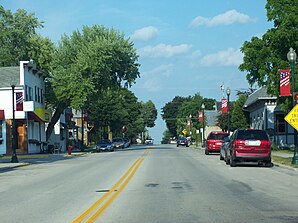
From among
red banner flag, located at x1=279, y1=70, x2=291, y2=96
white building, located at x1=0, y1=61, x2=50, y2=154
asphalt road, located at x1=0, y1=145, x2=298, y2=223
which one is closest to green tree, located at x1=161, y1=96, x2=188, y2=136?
white building, located at x1=0, y1=61, x2=50, y2=154

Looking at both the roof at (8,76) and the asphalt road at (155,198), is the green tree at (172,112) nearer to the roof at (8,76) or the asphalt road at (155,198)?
the roof at (8,76)

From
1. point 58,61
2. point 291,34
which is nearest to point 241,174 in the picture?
point 291,34

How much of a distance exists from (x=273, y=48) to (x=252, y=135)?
17.0m

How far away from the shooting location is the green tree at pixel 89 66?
52.1m

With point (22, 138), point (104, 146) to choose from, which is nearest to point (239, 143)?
point (22, 138)

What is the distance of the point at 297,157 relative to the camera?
25.2 meters

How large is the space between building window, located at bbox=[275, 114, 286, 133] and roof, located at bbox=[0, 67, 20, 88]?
25.8 m

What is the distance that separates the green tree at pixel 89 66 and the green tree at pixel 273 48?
15836 mm

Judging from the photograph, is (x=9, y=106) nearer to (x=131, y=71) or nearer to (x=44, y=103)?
(x=44, y=103)

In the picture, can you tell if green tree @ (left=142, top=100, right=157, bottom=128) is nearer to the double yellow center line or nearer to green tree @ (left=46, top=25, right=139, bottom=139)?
green tree @ (left=46, top=25, right=139, bottom=139)

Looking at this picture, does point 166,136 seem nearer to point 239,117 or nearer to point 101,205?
point 239,117

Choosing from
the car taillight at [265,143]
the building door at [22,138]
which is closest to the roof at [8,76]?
the building door at [22,138]

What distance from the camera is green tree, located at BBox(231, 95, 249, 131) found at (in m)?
67.4

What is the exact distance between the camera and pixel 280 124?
5212 cm
